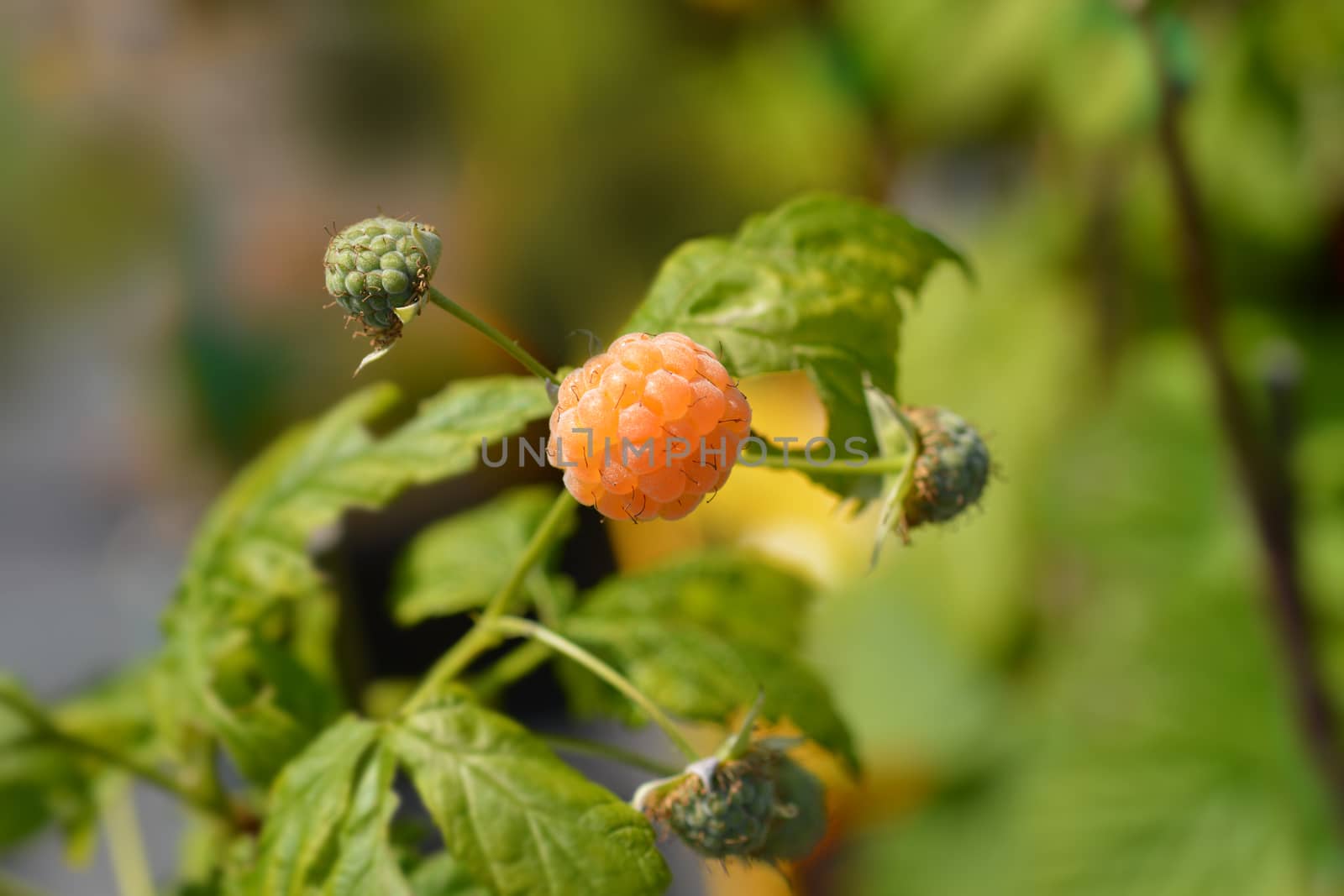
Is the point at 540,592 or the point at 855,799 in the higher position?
the point at 540,592

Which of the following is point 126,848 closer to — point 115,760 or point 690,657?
point 115,760

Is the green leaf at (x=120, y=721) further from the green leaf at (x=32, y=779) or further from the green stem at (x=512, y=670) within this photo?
the green stem at (x=512, y=670)

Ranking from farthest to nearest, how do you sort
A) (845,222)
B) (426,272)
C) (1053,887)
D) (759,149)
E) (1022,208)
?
(759,149)
(1022,208)
(1053,887)
(845,222)
(426,272)

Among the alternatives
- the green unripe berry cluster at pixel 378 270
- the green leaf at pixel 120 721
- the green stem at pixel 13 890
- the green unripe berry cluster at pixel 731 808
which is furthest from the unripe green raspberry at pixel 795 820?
the green stem at pixel 13 890

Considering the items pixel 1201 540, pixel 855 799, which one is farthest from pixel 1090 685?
pixel 855 799

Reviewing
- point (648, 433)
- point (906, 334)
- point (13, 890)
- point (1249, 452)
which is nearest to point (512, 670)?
point (648, 433)

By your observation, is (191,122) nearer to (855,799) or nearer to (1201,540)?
(855,799)
